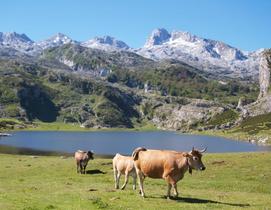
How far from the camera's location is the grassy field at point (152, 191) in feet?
85.8

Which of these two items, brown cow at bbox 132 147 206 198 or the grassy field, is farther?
brown cow at bbox 132 147 206 198

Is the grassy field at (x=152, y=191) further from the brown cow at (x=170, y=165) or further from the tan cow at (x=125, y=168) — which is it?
the brown cow at (x=170, y=165)

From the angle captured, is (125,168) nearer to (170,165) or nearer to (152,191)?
(152,191)

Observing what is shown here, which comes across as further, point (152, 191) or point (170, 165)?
point (152, 191)

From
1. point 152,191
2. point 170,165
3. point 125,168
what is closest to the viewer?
point 170,165

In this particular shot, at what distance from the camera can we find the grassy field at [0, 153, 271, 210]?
26.1 m

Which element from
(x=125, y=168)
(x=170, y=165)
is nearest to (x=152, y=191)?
(x=125, y=168)

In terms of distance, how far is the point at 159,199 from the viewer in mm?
28109

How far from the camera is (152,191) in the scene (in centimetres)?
3384

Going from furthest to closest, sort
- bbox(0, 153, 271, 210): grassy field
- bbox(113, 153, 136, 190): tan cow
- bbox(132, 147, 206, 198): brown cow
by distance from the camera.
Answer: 1. bbox(113, 153, 136, 190): tan cow
2. bbox(132, 147, 206, 198): brown cow
3. bbox(0, 153, 271, 210): grassy field

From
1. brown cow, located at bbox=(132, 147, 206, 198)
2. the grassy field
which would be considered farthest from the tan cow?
brown cow, located at bbox=(132, 147, 206, 198)

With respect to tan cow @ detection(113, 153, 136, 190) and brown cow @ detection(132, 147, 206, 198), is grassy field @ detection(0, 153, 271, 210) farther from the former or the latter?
brown cow @ detection(132, 147, 206, 198)

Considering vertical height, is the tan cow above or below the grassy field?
above

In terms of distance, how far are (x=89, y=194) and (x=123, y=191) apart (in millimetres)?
2755
